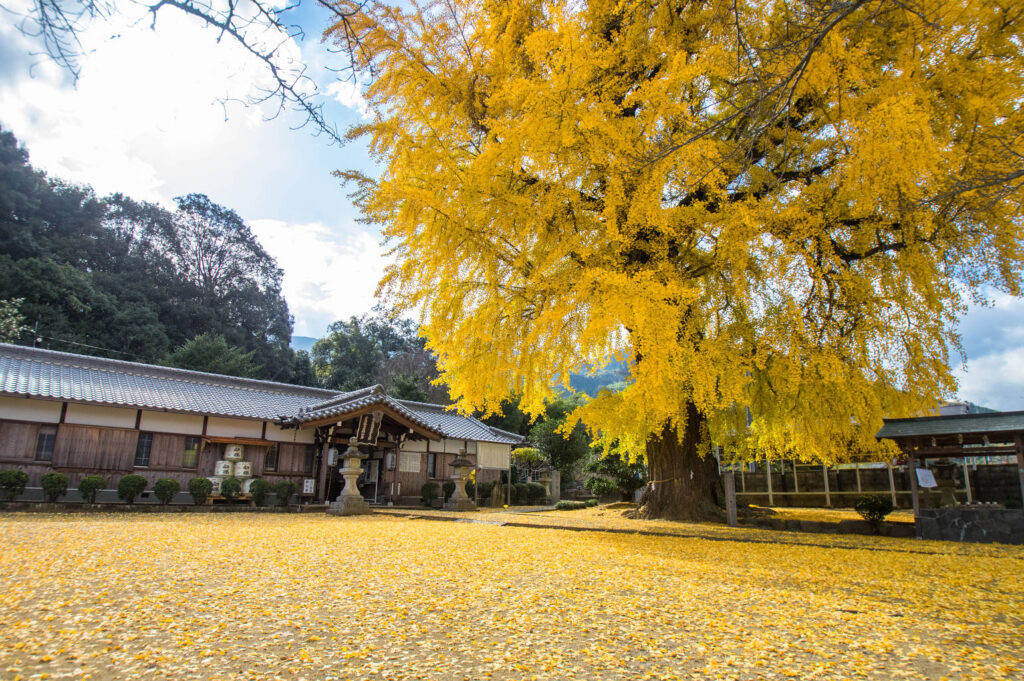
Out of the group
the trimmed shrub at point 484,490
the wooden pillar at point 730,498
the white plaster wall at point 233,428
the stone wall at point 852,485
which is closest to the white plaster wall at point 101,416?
the white plaster wall at point 233,428

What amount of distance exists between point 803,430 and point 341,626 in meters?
9.07

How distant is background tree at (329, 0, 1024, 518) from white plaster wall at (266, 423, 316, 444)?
8632 mm

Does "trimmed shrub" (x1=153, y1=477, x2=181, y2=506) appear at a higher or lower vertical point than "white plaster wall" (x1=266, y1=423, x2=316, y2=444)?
lower

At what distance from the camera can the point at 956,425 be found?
8938 mm

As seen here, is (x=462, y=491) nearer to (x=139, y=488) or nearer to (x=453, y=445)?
(x=453, y=445)

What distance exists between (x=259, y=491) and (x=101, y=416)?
4342mm

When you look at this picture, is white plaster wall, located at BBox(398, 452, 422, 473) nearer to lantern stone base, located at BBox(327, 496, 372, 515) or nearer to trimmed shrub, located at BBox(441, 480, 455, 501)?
trimmed shrub, located at BBox(441, 480, 455, 501)

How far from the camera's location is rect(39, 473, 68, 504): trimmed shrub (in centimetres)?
1145

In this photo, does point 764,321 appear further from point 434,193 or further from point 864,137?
point 434,193

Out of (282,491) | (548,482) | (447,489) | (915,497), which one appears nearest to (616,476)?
(548,482)

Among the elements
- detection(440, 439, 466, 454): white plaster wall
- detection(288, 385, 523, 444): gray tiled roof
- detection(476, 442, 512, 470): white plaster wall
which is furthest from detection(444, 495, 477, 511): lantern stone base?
detection(476, 442, 512, 470): white plaster wall

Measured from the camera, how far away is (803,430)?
9.62m

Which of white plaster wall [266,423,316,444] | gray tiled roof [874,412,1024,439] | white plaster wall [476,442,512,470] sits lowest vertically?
white plaster wall [476,442,512,470]

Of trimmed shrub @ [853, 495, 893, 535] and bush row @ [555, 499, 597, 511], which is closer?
trimmed shrub @ [853, 495, 893, 535]
